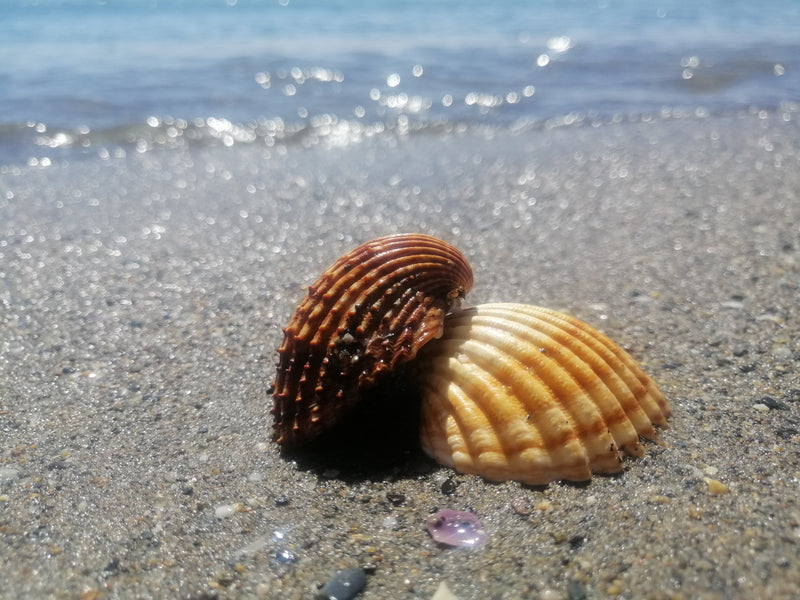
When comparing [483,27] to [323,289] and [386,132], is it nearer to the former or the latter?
[386,132]

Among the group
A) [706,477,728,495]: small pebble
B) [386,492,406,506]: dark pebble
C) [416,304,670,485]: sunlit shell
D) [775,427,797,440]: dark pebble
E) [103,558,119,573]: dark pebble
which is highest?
[416,304,670,485]: sunlit shell

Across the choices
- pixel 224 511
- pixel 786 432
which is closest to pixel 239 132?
pixel 224 511

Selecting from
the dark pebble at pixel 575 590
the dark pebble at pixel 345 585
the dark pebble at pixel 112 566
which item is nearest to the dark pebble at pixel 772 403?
the dark pebble at pixel 575 590

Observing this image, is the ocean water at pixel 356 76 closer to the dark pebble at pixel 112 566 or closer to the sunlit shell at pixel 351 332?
the sunlit shell at pixel 351 332

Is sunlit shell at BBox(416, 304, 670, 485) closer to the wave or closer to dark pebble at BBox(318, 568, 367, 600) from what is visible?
dark pebble at BBox(318, 568, 367, 600)

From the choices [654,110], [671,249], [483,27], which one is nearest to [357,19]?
[483,27]

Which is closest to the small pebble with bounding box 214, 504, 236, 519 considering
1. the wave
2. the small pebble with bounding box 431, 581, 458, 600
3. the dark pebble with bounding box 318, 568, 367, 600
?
the dark pebble with bounding box 318, 568, 367, 600
